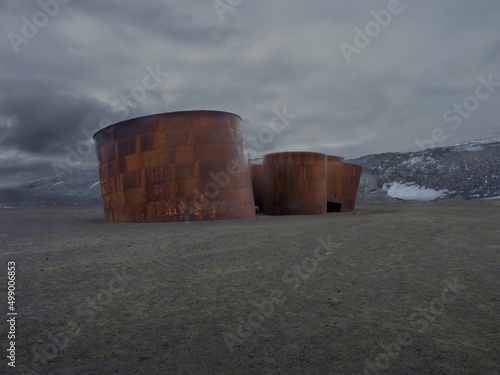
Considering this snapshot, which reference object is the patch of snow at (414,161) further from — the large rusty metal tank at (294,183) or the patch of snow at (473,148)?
the large rusty metal tank at (294,183)

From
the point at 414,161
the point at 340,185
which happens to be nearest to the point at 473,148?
the point at 414,161

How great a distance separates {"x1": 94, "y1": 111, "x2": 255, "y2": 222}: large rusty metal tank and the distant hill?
51.4 metres

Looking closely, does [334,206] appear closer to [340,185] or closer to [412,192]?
[340,185]

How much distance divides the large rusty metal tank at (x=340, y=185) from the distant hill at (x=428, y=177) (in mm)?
39297

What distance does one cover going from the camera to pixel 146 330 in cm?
310

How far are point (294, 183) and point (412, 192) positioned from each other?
60275 millimetres

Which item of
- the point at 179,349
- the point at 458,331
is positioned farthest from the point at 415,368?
the point at 179,349

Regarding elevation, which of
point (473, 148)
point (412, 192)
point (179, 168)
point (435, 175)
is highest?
point (473, 148)

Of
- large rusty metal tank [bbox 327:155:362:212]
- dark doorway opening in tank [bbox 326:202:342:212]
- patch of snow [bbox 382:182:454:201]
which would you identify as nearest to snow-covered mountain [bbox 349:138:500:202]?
patch of snow [bbox 382:182:454:201]

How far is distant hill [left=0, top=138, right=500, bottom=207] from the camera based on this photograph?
6525 centimetres

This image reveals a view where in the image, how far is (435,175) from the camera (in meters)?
74.2

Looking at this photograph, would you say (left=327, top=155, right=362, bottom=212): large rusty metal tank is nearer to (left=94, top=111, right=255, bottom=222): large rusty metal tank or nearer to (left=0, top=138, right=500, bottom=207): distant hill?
(left=94, top=111, right=255, bottom=222): large rusty metal tank

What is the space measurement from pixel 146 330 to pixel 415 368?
207 centimetres

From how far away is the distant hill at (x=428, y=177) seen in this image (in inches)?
2569
